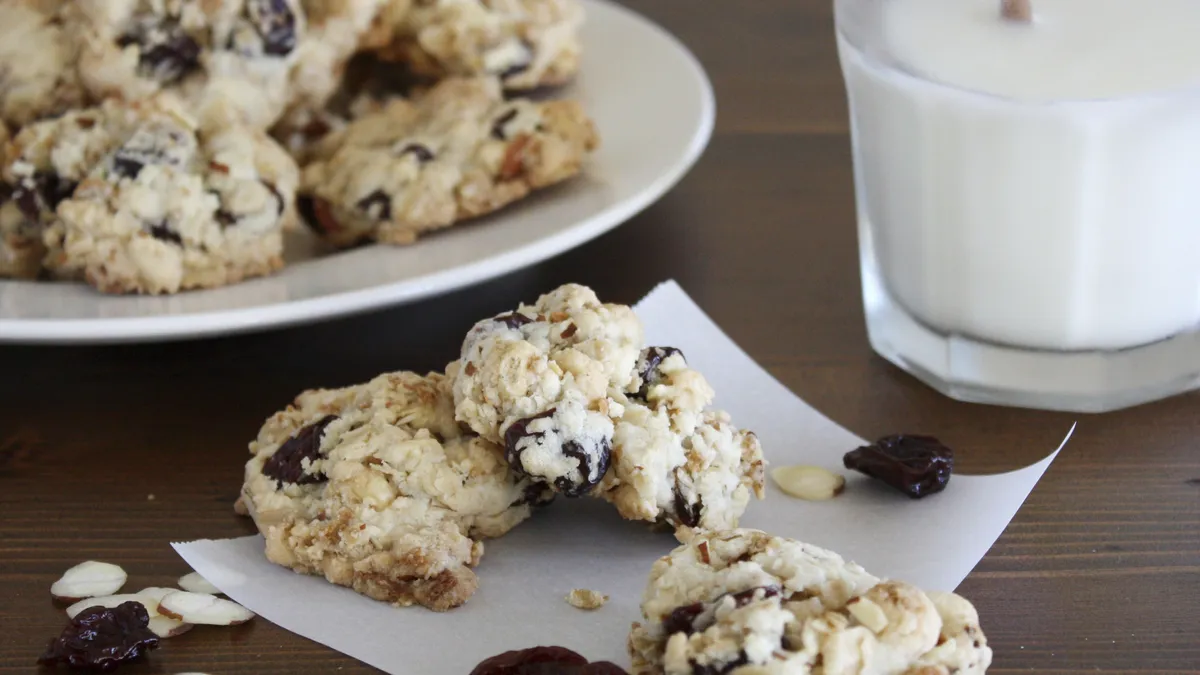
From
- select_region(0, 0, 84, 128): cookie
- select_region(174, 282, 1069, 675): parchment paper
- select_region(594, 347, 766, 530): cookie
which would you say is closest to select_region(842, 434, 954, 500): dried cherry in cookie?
select_region(174, 282, 1069, 675): parchment paper

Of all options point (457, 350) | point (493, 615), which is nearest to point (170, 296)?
point (457, 350)

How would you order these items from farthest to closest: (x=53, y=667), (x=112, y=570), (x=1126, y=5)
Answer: (x=1126, y=5) → (x=112, y=570) → (x=53, y=667)

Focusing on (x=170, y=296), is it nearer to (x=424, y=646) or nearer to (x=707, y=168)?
(x=424, y=646)

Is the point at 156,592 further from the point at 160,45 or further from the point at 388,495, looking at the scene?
the point at 160,45

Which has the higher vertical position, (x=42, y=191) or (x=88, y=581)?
(x=42, y=191)

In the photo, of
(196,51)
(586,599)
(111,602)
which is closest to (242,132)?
(196,51)

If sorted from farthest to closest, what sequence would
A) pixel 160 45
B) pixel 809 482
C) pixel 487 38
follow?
pixel 487 38
pixel 160 45
pixel 809 482
